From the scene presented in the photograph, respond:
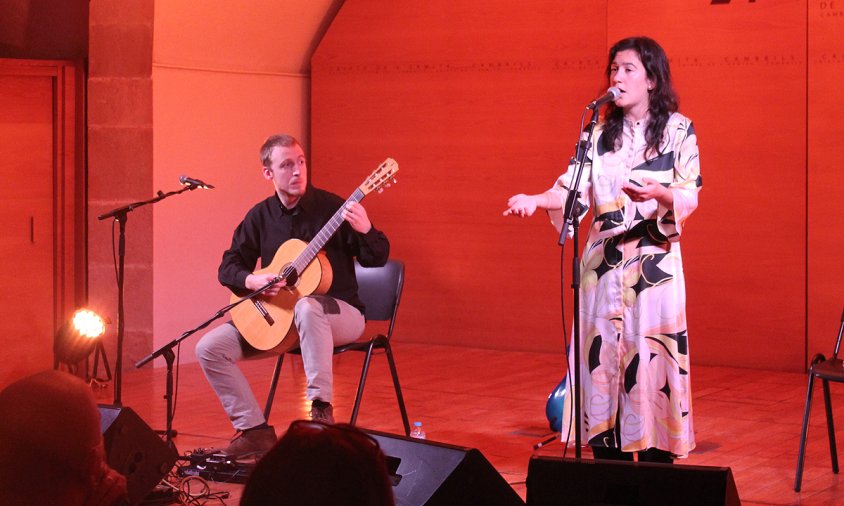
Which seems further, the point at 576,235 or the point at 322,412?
the point at 322,412

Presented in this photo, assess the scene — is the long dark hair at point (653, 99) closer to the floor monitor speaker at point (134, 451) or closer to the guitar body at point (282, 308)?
the guitar body at point (282, 308)

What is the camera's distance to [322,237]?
4773 millimetres

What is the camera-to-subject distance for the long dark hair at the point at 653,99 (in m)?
3.69

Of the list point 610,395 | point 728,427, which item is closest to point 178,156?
point 728,427

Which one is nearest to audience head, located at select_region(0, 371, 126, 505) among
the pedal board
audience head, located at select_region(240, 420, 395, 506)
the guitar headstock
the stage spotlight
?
audience head, located at select_region(240, 420, 395, 506)

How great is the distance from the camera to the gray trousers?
185 inches

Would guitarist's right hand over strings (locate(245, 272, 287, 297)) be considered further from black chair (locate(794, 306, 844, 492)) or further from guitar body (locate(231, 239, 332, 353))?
black chair (locate(794, 306, 844, 492))

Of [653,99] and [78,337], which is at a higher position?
[653,99]

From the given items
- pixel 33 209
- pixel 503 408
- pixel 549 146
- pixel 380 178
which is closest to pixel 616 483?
pixel 380 178

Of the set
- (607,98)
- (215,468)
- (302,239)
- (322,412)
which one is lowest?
(215,468)

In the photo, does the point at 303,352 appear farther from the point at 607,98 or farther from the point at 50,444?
the point at 50,444

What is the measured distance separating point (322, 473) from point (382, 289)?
3621 mm

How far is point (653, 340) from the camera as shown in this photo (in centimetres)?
369

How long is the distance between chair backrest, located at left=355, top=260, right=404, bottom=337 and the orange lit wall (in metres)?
2.29
